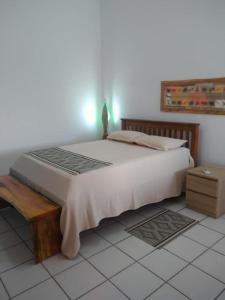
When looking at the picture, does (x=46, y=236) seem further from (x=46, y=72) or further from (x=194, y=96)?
(x=46, y=72)

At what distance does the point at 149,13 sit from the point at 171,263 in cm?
325

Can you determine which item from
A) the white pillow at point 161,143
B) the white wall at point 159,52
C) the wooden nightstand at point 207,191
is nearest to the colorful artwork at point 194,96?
the white wall at point 159,52

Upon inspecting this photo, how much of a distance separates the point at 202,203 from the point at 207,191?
0.17 m

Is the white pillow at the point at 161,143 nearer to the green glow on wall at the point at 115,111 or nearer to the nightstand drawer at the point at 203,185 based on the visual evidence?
the nightstand drawer at the point at 203,185

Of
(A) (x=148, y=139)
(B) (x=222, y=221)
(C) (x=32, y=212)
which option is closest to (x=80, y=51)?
(A) (x=148, y=139)

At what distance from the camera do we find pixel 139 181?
8.48ft

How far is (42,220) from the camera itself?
2.00m

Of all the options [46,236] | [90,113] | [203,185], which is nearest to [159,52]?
[90,113]

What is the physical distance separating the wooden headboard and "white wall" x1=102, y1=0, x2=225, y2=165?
12cm

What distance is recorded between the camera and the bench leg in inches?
78.2

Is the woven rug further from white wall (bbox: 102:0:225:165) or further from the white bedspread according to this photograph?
white wall (bbox: 102:0:225:165)

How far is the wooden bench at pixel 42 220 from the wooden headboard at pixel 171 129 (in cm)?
195

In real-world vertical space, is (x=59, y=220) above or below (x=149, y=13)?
below

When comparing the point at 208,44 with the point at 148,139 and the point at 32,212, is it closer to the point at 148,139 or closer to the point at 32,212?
the point at 148,139
